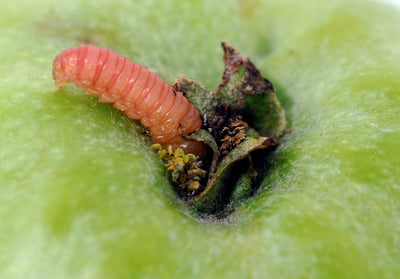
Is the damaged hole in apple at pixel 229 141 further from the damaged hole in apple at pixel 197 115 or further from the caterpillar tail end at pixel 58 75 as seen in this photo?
the caterpillar tail end at pixel 58 75

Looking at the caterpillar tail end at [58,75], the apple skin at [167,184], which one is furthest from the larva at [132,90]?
the apple skin at [167,184]

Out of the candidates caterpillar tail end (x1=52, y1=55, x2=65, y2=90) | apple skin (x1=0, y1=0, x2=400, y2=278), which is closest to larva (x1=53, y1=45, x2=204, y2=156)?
caterpillar tail end (x1=52, y1=55, x2=65, y2=90)

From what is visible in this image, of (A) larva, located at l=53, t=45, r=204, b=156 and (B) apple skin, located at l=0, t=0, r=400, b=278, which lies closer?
(B) apple skin, located at l=0, t=0, r=400, b=278

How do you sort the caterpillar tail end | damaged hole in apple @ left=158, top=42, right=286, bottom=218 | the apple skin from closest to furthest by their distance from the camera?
the apple skin, damaged hole in apple @ left=158, top=42, right=286, bottom=218, the caterpillar tail end

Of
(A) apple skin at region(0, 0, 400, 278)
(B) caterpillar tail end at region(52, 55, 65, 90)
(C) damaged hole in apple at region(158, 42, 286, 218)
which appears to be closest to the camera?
(A) apple skin at region(0, 0, 400, 278)

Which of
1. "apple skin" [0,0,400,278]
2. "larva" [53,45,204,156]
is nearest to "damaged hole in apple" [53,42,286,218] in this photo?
"larva" [53,45,204,156]

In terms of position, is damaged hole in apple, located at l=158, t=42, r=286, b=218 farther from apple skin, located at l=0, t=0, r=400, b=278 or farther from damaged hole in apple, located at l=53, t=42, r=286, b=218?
apple skin, located at l=0, t=0, r=400, b=278

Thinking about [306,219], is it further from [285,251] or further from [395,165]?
[395,165]
